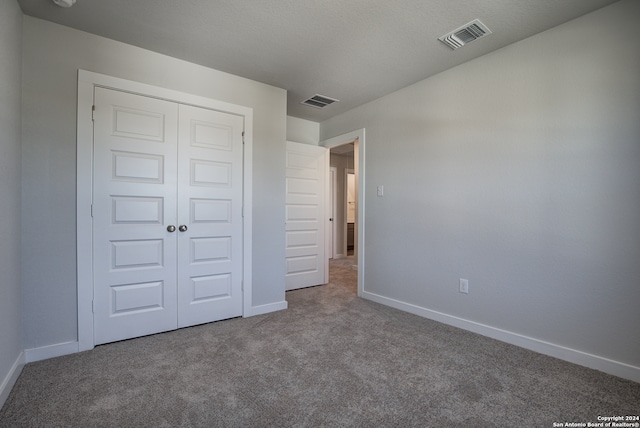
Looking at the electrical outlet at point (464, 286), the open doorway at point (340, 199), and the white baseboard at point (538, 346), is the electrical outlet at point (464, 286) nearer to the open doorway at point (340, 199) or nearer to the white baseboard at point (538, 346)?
the white baseboard at point (538, 346)

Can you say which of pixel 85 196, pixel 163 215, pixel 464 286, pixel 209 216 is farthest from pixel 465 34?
pixel 85 196

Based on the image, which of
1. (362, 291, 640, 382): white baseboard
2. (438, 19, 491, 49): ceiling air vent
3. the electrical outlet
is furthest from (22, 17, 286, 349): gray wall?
the electrical outlet

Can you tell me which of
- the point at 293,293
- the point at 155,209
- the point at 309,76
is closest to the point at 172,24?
the point at 309,76

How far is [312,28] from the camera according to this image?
2.24 meters

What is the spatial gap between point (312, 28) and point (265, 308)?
2704 millimetres

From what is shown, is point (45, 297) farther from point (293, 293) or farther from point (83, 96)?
point (293, 293)

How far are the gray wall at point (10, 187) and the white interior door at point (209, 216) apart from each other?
1056 millimetres

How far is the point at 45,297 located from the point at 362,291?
3115 mm

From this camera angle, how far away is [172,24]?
220cm

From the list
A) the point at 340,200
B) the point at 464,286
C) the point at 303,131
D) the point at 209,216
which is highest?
the point at 303,131

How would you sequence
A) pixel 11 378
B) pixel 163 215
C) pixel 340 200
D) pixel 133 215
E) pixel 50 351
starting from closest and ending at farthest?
pixel 11 378
pixel 50 351
pixel 133 215
pixel 163 215
pixel 340 200

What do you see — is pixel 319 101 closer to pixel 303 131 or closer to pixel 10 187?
pixel 303 131

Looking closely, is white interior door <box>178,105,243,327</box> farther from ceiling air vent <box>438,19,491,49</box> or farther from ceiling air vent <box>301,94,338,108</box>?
ceiling air vent <box>438,19,491,49</box>

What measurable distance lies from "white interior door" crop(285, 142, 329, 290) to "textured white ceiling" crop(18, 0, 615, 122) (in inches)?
57.1
